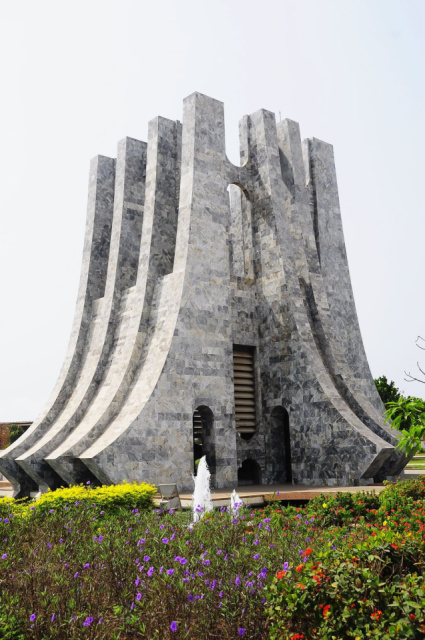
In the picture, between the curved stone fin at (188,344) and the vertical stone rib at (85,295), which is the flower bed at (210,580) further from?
the vertical stone rib at (85,295)

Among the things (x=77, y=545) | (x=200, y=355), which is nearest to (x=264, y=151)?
(x=200, y=355)

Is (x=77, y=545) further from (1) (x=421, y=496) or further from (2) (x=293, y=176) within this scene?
(2) (x=293, y=176)

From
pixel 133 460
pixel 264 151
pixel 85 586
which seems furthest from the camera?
pixel 264 151

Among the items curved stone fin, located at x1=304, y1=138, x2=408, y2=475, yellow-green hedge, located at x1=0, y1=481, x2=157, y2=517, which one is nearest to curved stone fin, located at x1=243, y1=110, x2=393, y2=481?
curved stone fin, located at x1=304, y1=138, x2=408, y2=475

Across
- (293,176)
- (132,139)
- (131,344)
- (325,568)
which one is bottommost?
(325,568)

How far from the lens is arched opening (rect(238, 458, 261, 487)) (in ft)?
59.1

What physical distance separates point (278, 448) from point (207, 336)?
3.98 metres

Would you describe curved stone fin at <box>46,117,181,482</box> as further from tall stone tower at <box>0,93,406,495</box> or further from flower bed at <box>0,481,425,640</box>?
flower bed at <box>0,481,425,640</box>

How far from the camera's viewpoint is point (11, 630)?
473 centimetres

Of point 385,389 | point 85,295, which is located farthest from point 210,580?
point 385,389

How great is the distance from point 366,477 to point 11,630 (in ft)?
39.2

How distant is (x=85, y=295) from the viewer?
796 inches

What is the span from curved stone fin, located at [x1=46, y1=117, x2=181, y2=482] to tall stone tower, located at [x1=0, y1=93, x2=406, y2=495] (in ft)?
0.17

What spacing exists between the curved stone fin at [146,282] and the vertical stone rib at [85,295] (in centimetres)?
171
